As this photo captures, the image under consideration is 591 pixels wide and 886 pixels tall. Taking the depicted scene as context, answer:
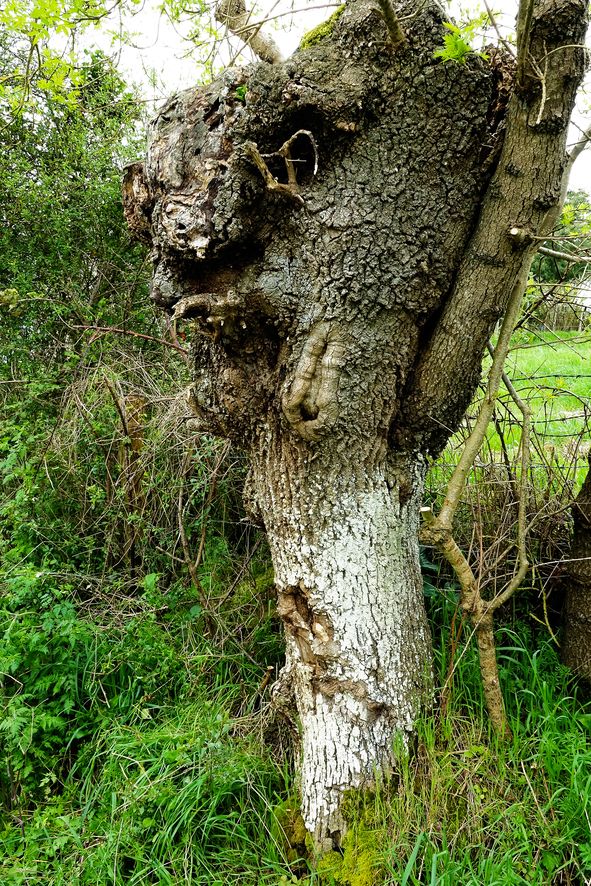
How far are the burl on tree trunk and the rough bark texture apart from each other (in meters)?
0.74

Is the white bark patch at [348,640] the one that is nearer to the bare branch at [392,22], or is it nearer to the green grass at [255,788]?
the green grass at [255,788]

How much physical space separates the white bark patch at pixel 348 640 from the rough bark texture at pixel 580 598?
740 mm

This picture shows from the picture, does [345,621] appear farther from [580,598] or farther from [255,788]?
[580,598]

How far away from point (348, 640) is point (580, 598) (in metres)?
1.15

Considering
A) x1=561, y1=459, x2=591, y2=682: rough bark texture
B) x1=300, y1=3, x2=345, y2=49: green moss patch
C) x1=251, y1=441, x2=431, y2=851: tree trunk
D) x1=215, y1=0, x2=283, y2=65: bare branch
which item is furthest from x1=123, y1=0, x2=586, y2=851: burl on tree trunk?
x1=215, y1=0, x2=283, y2=65: bare branch

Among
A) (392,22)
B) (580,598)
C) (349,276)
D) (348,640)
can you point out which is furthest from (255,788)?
(392,22)

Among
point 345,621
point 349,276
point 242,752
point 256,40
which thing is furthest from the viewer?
point 256,40

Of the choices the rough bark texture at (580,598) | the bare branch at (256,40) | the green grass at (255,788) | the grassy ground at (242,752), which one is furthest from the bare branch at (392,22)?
the green grass at (255,788)

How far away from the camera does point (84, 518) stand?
3723mm

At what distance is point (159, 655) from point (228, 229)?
7.48 feet

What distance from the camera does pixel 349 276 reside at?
79.7 inches

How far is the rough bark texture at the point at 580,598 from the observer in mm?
2393

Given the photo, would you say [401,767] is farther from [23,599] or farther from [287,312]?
[23,599]

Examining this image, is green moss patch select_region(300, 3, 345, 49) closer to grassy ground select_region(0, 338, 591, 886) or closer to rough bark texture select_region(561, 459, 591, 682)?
grassy ground select_region(0, 338, 591, 886)
